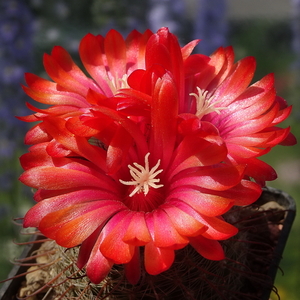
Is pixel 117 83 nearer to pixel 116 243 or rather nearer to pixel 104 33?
pixel 116 243

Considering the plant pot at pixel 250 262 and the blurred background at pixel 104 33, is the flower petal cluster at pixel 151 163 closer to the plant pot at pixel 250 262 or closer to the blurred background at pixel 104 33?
the plant pot at pixel 250 262

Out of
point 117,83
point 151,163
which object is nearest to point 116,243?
point 151,163

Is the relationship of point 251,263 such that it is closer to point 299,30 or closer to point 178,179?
point 178,179

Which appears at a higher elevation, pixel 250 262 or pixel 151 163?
pixel 151 163

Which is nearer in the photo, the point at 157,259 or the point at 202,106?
the point at 157,259

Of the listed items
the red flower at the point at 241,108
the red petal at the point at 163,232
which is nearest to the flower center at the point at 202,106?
the red flower at the point at 241,108

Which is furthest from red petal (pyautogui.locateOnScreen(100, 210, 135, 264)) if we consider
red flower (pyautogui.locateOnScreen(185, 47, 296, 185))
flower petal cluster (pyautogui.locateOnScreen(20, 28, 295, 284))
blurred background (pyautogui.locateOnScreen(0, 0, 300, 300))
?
blurred background (pyautogui.locateOnScreen(0, 0, 300, 300))
